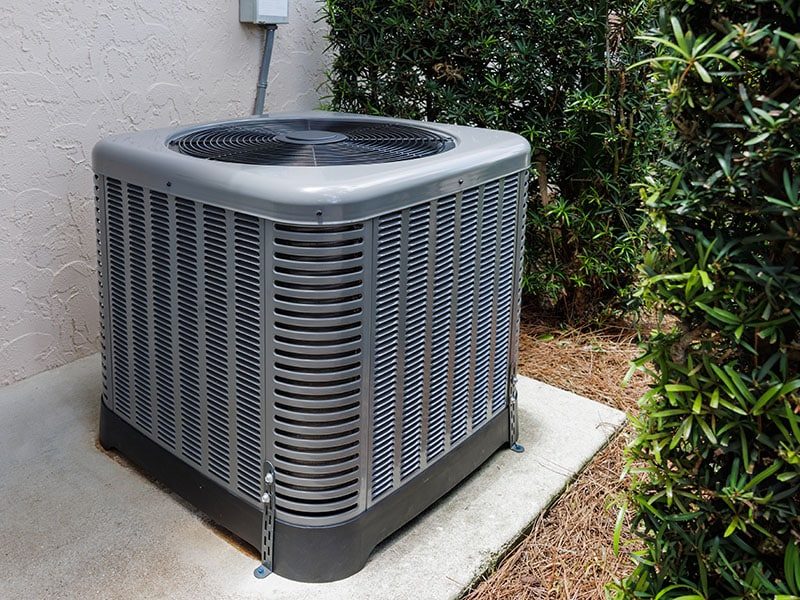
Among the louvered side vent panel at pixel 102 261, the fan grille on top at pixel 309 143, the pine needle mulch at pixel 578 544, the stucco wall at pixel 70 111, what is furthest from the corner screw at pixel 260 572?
the stucco wall at pixel 70 111

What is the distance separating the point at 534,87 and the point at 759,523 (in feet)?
6.63

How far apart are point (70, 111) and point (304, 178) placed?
54.1 inches

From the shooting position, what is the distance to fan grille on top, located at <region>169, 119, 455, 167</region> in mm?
1809

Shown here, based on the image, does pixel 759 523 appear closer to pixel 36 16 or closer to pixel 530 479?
pixel 530 479

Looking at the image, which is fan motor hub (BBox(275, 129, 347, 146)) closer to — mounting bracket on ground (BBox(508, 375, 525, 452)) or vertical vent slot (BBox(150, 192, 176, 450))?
vertical vent slot (BBox(150, 192, 176, 450))

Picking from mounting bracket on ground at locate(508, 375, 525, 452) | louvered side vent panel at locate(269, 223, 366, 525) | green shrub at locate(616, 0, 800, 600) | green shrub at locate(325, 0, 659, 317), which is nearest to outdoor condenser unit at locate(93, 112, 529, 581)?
louvered side vent panel at locate(269, 223, 366, 525)

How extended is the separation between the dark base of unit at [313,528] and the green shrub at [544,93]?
45.9 inches

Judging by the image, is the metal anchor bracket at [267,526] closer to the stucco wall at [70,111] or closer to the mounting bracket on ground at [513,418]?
the mounting bracket on ground at [513,418]

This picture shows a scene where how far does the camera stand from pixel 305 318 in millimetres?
1554

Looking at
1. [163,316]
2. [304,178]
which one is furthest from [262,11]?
[304,178]

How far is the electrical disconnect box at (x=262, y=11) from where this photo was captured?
9.48ft

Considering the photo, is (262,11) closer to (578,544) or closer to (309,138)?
(309,138)

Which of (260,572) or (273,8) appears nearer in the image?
(260,572)

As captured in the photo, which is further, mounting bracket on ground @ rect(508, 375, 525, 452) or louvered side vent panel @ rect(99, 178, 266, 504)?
mounting bracket on ground @ rect(508, 375, 525, 452)
